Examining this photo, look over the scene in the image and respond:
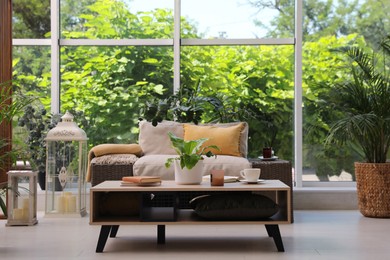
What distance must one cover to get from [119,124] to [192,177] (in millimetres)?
3102

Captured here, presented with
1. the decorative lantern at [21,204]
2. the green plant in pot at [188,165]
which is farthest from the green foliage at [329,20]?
the green plant in pot at [188,165]

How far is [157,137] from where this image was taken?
6.76 metres

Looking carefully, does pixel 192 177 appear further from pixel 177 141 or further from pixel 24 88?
pixel 24 88

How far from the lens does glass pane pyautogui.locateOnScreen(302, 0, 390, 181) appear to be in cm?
766

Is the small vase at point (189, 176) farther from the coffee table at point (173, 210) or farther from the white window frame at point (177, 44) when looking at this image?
the white window frame at point (177, 44)

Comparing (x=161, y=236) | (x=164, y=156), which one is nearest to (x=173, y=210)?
(x=161, y=236)

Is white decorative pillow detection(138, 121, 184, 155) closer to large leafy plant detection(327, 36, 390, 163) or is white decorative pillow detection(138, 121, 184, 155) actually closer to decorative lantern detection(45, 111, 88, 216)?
decorative lantern detection(45, 111, 88, 216)

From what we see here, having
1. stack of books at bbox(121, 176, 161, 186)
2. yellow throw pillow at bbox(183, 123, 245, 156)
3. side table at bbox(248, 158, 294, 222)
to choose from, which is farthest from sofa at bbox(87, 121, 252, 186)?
stack of books at bbox(121, 176, 161, 186)

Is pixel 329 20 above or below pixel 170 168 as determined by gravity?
above

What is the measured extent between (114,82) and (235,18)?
1423mm

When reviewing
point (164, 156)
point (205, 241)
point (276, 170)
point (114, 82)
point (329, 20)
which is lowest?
point (205, 241)

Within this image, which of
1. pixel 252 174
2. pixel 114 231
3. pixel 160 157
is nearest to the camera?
pixel 252 174

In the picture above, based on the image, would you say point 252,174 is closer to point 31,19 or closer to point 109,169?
point 109,169

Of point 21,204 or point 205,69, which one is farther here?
point 205,69
